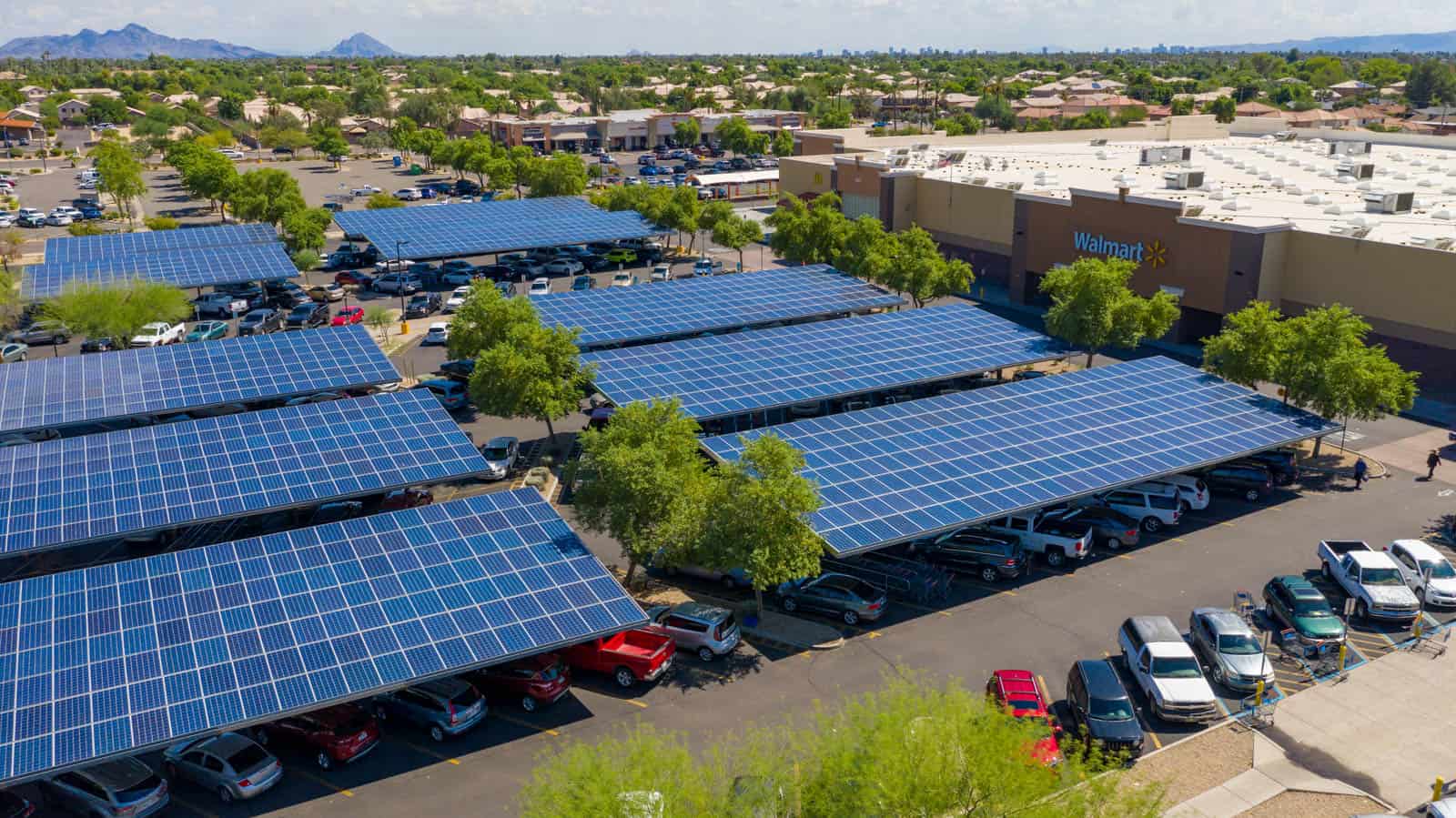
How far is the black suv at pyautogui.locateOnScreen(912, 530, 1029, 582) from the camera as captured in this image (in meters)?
32.7

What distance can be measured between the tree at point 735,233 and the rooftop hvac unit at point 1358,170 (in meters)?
42.0

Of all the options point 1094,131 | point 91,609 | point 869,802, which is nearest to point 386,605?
point 91,609

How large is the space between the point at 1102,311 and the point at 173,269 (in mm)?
54917

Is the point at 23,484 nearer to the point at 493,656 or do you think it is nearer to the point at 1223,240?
the point at 493,656

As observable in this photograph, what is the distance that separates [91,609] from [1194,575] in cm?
3166

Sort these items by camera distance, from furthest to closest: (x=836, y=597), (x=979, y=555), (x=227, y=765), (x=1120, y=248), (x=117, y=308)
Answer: (x=1120, y=248), (x=117, y=308), (x=979, y=555), (x=836, y=597), (x=227, y=765)

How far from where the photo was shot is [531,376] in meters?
40.3

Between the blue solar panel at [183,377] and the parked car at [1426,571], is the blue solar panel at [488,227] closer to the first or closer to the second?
the blue solar panel at [183,377]

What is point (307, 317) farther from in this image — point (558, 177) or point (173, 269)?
point (558, 177)

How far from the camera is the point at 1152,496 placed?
36.2 m

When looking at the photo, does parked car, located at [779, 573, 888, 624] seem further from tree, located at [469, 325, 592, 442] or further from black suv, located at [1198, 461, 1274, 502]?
black suv, located at [1198, 461, 1274, 502]

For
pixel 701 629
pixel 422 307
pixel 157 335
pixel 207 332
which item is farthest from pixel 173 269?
pixel 701 629

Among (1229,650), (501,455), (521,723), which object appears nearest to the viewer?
(521,723)

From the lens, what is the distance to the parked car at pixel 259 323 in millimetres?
60656
